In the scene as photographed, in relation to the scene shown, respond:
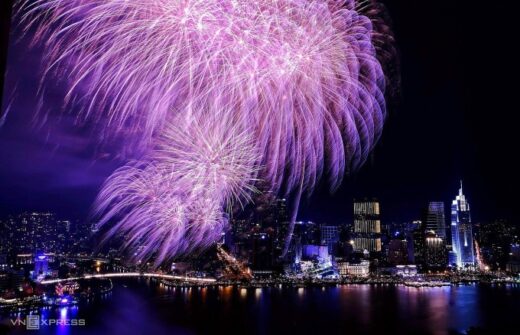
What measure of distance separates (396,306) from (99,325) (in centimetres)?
1832

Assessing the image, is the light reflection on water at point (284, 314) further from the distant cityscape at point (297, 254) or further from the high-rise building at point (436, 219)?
the high-rise building at point (436, 219)

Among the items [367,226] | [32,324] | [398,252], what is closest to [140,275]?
[32,324]

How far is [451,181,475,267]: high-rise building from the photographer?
78.2 metres

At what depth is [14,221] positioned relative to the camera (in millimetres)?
60469

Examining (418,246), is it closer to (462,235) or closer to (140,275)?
(462,235)

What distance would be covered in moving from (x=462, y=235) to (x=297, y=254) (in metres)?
36.4

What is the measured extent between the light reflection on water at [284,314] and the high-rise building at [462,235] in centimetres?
4813

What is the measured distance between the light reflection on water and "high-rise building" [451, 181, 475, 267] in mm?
48129

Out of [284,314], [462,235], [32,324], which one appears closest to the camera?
[32,324]

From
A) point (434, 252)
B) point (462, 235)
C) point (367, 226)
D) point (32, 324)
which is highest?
point (367, 226)

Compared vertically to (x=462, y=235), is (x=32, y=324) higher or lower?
lower

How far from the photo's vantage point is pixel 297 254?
64.9 m

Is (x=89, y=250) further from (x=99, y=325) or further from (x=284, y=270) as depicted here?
(x=99, y=325)

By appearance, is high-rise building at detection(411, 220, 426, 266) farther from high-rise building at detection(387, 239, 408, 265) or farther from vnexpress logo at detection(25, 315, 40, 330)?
vnexpress logo at detection(25, 315, 40, 330)
